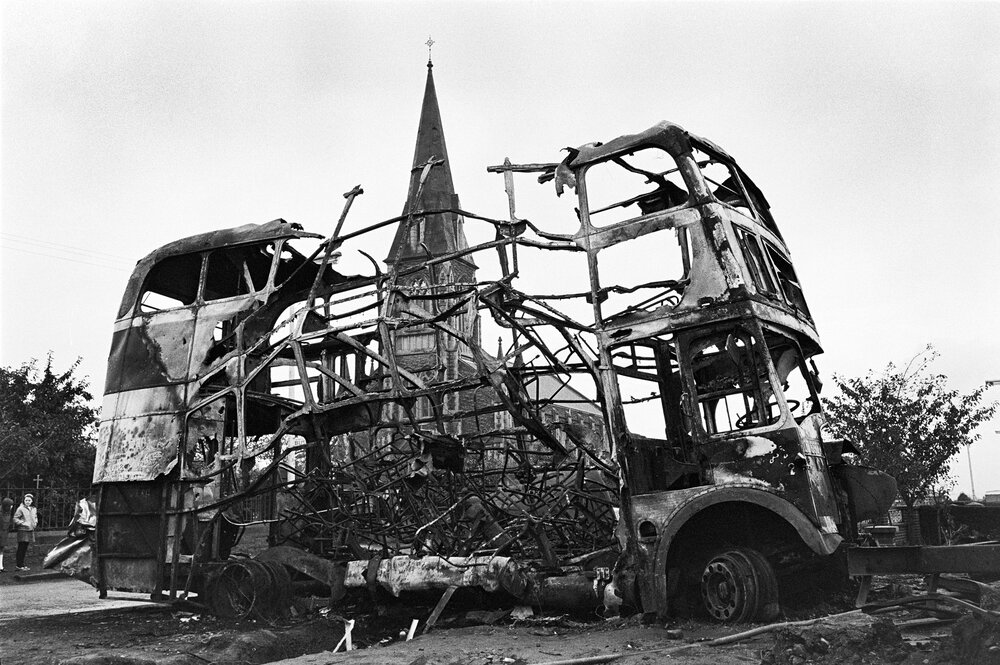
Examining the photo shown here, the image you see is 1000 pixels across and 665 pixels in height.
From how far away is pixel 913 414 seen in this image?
50.4 feet

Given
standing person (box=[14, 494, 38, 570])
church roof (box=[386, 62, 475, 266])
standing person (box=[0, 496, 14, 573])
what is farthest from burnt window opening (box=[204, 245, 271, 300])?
church roof (box=[386, 62, 475, 266])

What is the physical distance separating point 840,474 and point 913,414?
978cm

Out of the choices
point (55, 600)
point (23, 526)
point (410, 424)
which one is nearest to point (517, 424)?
point (410, 424)

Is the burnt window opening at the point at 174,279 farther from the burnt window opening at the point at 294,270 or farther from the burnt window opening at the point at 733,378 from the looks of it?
the burnt window opening at the point at 733,378

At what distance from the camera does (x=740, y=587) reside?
6.22 m

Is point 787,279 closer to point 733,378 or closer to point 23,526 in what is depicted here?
point 733,378

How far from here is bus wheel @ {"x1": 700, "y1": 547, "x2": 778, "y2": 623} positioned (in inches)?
243

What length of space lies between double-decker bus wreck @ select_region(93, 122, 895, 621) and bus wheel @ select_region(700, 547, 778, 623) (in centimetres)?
2

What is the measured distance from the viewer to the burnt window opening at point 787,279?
316 inches

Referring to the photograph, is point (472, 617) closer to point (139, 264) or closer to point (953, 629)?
point (953, 629)

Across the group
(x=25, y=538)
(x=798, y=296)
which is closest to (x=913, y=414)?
(x=798, y=296)

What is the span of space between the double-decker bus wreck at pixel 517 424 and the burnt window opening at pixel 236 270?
0.04 meters

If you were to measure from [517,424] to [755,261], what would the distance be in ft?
10.4

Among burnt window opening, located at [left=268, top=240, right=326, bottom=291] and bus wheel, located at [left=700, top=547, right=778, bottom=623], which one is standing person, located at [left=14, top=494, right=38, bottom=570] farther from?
bus wheel, located at [left=700, top=547, right=778, bottom=623]
